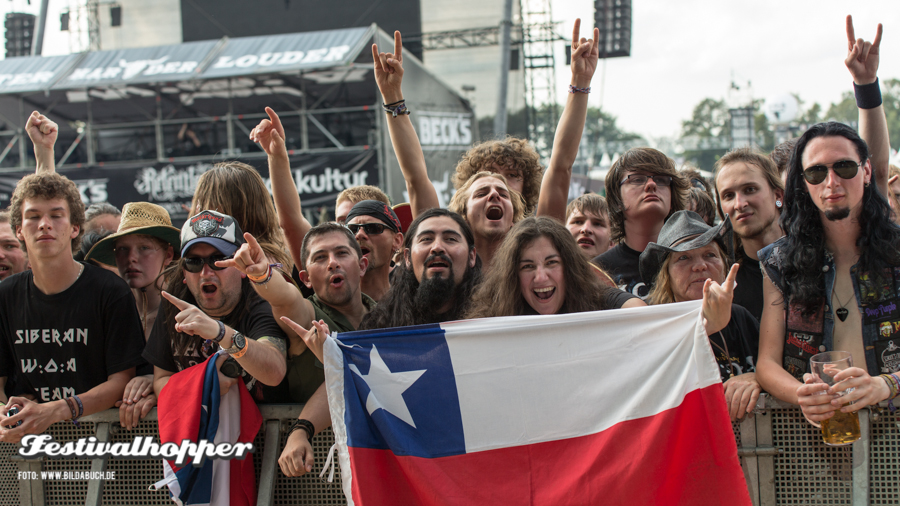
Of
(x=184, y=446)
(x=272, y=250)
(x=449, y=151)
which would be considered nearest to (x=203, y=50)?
(x=449, y=151)

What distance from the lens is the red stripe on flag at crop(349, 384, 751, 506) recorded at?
8.18 ft

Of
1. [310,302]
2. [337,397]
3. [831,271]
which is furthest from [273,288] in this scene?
[831,271]

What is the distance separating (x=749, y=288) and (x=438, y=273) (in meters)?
1.70

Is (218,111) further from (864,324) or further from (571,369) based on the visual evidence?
(864,324)

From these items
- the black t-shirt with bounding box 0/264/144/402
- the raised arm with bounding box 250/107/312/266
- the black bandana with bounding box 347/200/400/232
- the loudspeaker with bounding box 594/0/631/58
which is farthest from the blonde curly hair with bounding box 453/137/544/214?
the loudspeaker with bounding box 594/0/631/58

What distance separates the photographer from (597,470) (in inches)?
101

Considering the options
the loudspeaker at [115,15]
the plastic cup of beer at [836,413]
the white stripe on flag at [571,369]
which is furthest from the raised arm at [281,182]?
the loudspeaker at [115,15]

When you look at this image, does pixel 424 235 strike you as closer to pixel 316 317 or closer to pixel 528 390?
pixel 316 317

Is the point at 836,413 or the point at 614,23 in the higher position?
the point at 614,23

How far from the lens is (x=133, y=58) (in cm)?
1745

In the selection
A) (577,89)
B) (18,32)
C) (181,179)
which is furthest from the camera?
(18,32)

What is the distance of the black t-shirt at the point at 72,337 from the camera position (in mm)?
3311

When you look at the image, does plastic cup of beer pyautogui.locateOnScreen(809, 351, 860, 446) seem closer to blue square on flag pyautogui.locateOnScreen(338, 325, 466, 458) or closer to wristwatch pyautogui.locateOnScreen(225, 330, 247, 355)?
blue square on flag pyautogui.locateOnScreen(338, 325, 466, 458)

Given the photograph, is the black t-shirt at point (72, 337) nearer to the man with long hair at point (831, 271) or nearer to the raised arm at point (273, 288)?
the raised arm at point (273, 288)
